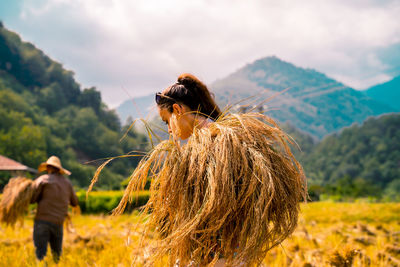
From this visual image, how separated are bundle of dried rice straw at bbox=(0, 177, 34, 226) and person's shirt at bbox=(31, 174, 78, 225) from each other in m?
0.35

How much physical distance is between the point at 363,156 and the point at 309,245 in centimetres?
7905

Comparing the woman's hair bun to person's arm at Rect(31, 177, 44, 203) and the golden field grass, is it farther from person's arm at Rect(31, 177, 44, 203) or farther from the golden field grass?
person's arm at Rect(31, 177, 44, 203)

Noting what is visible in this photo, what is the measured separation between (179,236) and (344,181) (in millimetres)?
34750

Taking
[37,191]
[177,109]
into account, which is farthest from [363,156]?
[177,109]

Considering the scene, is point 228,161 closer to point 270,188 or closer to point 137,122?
point 270,188

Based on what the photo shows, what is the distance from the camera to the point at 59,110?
69188mm

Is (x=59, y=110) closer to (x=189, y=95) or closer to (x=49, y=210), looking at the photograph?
(x=49, y=210)

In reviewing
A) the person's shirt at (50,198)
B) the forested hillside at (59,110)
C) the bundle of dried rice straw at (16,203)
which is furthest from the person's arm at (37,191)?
the forested hillside at (59,110)

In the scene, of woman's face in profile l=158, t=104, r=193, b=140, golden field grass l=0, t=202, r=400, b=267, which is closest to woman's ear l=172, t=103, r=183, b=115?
woman's face in profile l=158, t=104, r=193, b=140

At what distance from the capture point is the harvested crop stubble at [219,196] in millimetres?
1471

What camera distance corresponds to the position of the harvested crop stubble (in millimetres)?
1471

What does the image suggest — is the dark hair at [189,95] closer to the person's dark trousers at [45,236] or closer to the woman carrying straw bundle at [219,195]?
the woman carrying straw bundle at [219,195]

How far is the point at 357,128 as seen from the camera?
273 ft

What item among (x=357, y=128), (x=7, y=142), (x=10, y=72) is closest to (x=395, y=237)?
(x=7, y=142)
